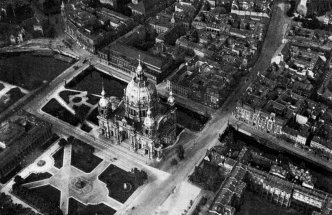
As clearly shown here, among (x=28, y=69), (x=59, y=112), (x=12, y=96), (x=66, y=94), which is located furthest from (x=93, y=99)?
(x=28, y=69)

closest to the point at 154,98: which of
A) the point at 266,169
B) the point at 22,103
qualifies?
the point at 266,169

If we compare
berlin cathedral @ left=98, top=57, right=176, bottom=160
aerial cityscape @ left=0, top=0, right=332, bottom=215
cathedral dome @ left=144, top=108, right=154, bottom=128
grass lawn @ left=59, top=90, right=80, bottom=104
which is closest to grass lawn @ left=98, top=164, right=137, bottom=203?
aerial cityscape @ left=0, top=0, right=332, bottom=215

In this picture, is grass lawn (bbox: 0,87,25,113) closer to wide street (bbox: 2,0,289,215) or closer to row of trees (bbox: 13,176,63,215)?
wide street (bbox: 2,0,289,215)

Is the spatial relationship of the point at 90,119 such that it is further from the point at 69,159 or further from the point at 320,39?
the point at 320,39

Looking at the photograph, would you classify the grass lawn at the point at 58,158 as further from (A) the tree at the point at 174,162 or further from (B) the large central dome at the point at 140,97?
(A) the tree at the point at 174,162

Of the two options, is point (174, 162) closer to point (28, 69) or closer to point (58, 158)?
point (58, 158)

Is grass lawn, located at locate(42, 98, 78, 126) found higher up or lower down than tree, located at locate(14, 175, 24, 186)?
higher up
